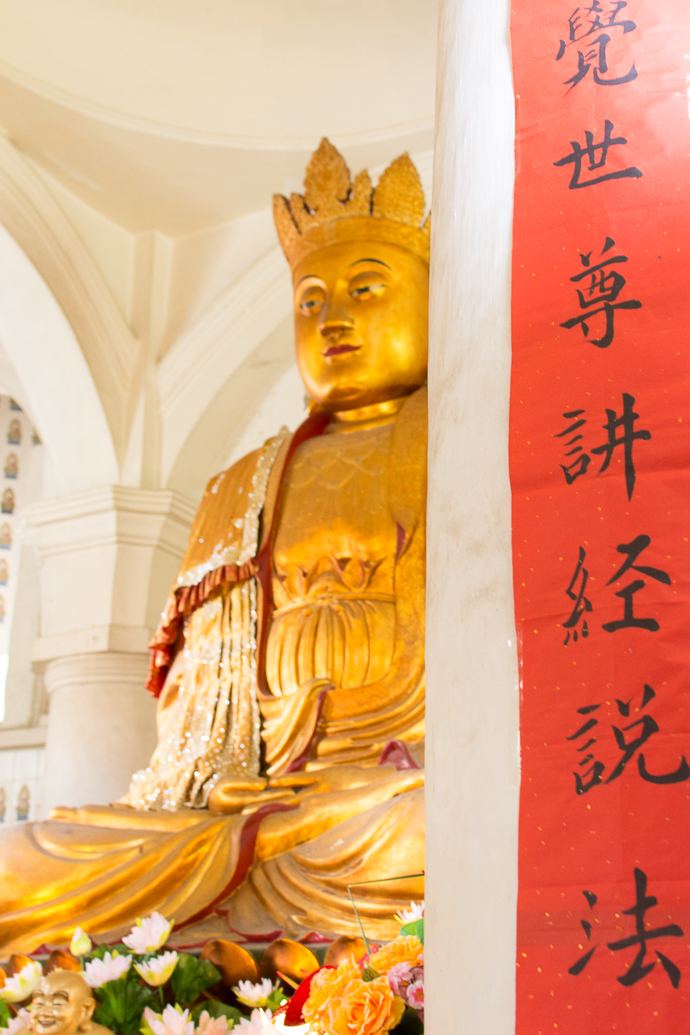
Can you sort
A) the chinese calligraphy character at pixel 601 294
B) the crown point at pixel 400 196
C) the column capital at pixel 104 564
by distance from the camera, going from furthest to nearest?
the column capital at pixel 104 564 → the crown point at pixel 400 196 → the chinese calligraphy character at pixel 601 294

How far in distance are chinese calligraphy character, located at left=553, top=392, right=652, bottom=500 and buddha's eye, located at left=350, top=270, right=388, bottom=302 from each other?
299 cm

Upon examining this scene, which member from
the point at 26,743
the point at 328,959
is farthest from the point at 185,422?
the point at 328,959

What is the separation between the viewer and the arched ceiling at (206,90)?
17.5 feet

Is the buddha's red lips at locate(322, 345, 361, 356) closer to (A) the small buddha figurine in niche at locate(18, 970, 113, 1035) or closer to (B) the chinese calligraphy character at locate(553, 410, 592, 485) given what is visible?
(A) the small buddha figurine in niche at locate(18, 970, 113, 1035)

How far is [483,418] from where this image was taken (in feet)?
4.83

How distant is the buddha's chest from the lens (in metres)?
3.90

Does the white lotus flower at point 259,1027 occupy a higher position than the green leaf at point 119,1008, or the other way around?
the white lotus flower at point 259,1027

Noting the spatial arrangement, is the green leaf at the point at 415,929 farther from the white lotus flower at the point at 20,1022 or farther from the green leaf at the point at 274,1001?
the white lotus flower at the point at 20,1022

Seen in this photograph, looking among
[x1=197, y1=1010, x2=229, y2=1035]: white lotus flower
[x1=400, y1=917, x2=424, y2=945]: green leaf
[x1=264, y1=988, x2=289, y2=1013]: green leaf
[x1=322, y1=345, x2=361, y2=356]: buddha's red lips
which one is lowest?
[x1=197, y1=1010, x2=229, y2=1035]: white lotus flower

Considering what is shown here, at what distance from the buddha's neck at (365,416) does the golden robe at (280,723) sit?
14 mm

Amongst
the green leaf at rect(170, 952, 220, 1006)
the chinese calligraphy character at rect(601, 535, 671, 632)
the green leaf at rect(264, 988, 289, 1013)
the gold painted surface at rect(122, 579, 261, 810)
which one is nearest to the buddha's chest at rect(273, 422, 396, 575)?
the gold painted surface at rect(122, 579, 261, 810)

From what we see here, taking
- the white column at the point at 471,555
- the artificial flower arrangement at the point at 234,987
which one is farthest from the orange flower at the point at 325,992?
the white column at the point at 471,555

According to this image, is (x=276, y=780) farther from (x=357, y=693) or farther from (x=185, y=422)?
(x=185, y=422)

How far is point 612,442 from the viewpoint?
4.38 ft
